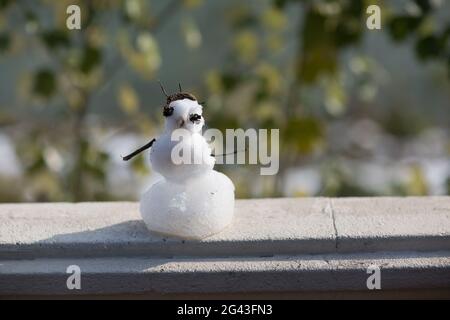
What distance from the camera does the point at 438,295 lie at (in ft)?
3.89

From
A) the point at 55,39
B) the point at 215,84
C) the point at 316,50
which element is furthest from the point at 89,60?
the point at 316,50

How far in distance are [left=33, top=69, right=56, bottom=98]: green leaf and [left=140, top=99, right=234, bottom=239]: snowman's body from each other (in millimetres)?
1349

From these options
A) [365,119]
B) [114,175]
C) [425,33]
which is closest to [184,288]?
[425,33]

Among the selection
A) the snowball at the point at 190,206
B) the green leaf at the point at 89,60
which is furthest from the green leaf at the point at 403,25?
the snowball at the point at 190,206

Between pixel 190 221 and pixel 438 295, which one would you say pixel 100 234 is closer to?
pixel 190 221

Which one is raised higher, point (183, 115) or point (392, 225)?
point (183, 115)

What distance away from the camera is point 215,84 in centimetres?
268

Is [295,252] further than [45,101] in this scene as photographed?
No

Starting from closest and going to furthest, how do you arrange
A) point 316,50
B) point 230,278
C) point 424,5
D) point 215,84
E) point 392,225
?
point 230,278, point 392,225, point 424,5, point 316,50, point 215,84

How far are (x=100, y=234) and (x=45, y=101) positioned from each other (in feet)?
4.66

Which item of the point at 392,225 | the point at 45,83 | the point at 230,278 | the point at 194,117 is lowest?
the point at 230,278

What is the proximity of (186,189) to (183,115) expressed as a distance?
0.12 metres

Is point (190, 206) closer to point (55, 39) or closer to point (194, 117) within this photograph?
point (194, 117)

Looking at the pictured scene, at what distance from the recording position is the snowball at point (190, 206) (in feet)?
3.99
